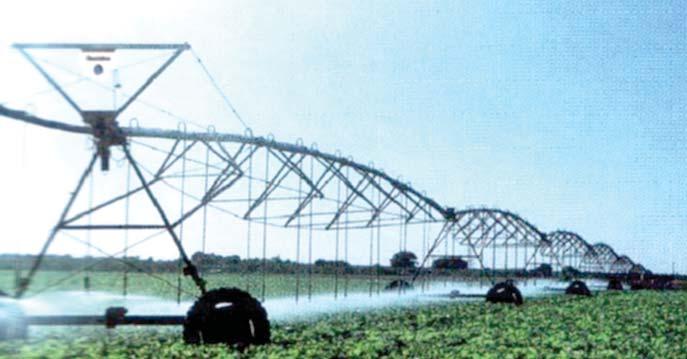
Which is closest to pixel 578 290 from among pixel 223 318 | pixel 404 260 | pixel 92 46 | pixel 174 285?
pixel 174 285

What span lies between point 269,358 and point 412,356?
10.5 feet

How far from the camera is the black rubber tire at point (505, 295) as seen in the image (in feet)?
162

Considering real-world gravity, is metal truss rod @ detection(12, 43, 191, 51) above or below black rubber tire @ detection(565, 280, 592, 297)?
above

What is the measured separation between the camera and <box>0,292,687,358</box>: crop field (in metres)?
21.1

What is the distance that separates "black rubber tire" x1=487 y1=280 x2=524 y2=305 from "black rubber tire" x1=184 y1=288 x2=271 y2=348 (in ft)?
95.7

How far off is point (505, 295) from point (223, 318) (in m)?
30.2

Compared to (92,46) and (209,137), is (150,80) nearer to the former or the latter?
(92,46)

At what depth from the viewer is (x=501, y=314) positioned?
3853 centimetres

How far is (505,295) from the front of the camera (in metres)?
49.7

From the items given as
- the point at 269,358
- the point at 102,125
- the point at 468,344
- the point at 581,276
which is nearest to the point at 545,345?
the point at 468,344

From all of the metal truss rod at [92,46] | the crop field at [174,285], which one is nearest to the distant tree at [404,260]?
the crop field at [174,285]

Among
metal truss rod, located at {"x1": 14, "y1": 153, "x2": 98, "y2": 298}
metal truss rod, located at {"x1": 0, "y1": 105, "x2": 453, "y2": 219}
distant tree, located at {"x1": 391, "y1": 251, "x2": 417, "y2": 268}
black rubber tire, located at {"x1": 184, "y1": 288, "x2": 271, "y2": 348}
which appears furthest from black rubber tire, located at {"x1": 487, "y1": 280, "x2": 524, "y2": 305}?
distant tree, located at {"x1": 391, "y1": 251, "x2": 417, "y2": 268}

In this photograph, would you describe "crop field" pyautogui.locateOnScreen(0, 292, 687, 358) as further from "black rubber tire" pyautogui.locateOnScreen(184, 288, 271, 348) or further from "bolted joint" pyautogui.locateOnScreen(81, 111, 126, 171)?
"bolted joint" pyautogui.locateOnScreen(81, 111, 126, 171)

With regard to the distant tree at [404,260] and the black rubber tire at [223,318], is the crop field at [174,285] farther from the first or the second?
the black rubber tire at [223,318]
